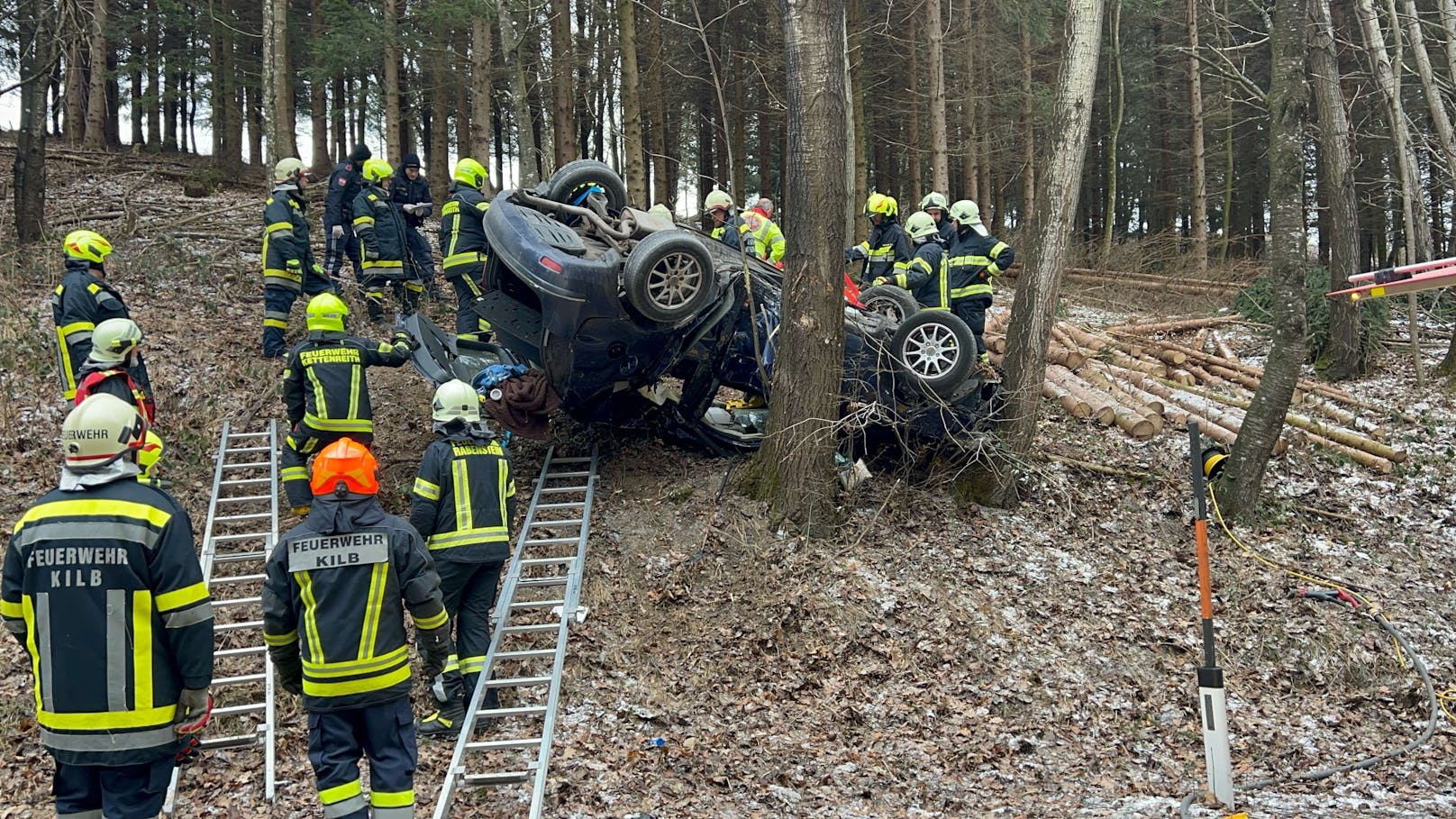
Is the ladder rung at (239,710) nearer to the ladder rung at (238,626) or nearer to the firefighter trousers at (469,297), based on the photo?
the ladder rung at (238,626)

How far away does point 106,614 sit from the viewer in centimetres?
351

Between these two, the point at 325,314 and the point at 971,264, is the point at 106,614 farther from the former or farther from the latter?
the point at 971,264

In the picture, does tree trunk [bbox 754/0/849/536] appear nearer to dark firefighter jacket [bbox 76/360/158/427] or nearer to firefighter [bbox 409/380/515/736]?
firefighter [bbox 409/380/515/736]

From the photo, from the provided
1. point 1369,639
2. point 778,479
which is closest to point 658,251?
point 778,479

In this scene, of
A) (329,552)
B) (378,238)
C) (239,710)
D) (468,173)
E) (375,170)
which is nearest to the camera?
(329,552)

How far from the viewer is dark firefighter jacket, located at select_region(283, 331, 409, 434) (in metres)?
6.75

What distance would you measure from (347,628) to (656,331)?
329 centimetres

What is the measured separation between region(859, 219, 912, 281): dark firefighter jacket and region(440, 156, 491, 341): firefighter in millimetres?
3563

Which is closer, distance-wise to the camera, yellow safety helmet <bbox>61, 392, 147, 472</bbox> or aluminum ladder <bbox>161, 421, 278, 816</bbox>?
yellow safety helmet <bbox>61, 392, 147, 472</bbox>

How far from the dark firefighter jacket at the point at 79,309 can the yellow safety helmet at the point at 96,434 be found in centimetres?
451

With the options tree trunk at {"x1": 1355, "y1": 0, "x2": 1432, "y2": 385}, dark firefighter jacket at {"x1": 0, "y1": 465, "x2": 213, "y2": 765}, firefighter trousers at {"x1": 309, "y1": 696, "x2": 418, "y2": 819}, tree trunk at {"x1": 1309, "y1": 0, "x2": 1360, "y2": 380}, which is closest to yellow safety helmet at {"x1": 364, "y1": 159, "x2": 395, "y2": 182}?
dark firefighter jacket at {"x1": 0, "y1": 465, "x2": 213, "y2": 765}

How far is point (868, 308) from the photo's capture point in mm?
8250

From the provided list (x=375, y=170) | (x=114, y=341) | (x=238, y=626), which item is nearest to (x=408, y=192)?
(x=375, y=170)

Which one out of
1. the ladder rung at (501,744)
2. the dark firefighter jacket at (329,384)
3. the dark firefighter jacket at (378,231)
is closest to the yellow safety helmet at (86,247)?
the dark firefighter jacket at (329,384)
